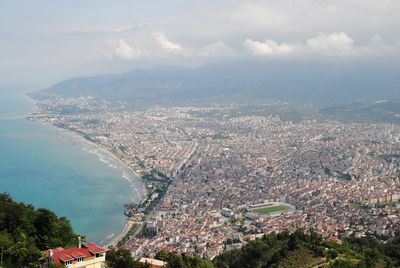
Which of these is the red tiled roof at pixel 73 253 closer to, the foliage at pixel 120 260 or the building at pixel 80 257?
the building at pixel 80 257

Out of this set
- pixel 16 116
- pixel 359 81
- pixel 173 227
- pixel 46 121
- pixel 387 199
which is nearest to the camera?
pixel 173 227

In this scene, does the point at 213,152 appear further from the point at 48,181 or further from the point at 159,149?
the point at 48,181

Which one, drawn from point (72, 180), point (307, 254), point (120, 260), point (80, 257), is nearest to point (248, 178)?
point (72, 180)

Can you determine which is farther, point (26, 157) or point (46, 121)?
point (46, 121)

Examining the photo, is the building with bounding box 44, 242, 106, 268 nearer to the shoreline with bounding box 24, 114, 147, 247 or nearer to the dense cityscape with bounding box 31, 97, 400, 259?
the dense cityscape with bounding box 31, 97, 400, 259

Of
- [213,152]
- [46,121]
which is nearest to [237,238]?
[213,152]
